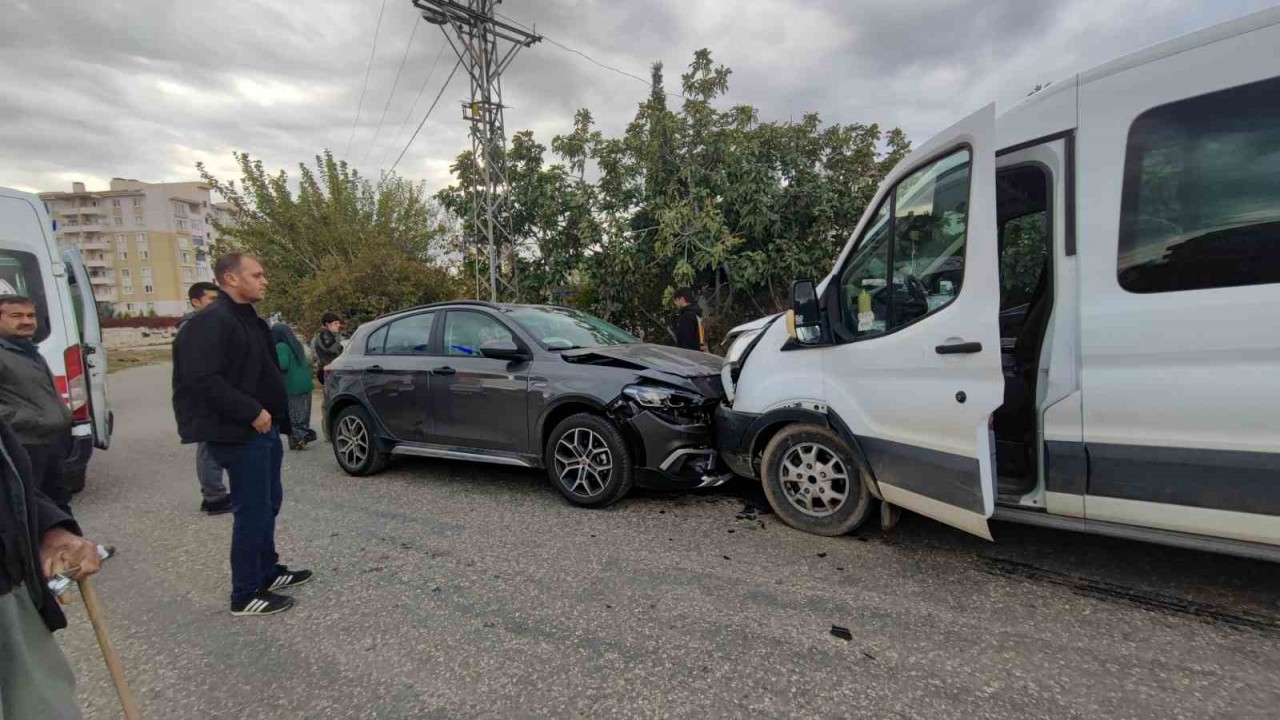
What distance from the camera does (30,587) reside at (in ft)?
5.08

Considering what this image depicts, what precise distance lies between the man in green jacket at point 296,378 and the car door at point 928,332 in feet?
18.8

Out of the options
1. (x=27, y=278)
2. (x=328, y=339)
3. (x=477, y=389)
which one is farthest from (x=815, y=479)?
(x=328, y=339)

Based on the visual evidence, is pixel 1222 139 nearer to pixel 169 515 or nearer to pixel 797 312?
pixel 797 312

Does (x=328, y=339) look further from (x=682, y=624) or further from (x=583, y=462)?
(x=682, y=624)

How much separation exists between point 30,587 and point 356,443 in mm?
4368

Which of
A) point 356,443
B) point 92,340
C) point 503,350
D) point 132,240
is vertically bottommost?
point 356,443

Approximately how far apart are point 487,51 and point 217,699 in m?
12.6

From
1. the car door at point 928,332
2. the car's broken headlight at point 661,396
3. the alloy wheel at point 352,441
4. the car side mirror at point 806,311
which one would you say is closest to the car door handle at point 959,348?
the car door at point 928,332

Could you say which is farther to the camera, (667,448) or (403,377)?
(403,377)

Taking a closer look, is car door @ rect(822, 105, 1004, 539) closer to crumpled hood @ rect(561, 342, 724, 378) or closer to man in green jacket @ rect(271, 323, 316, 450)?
crumpled hood @ rect(561, 342, 724, 378)

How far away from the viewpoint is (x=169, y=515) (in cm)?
495

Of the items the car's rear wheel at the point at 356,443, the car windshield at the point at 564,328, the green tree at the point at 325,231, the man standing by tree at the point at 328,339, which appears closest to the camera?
the car windshield at the point at 564,328

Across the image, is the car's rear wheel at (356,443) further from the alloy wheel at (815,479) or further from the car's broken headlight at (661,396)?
the alloy wheel at (815,479)

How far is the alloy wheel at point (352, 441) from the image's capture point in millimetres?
5715
